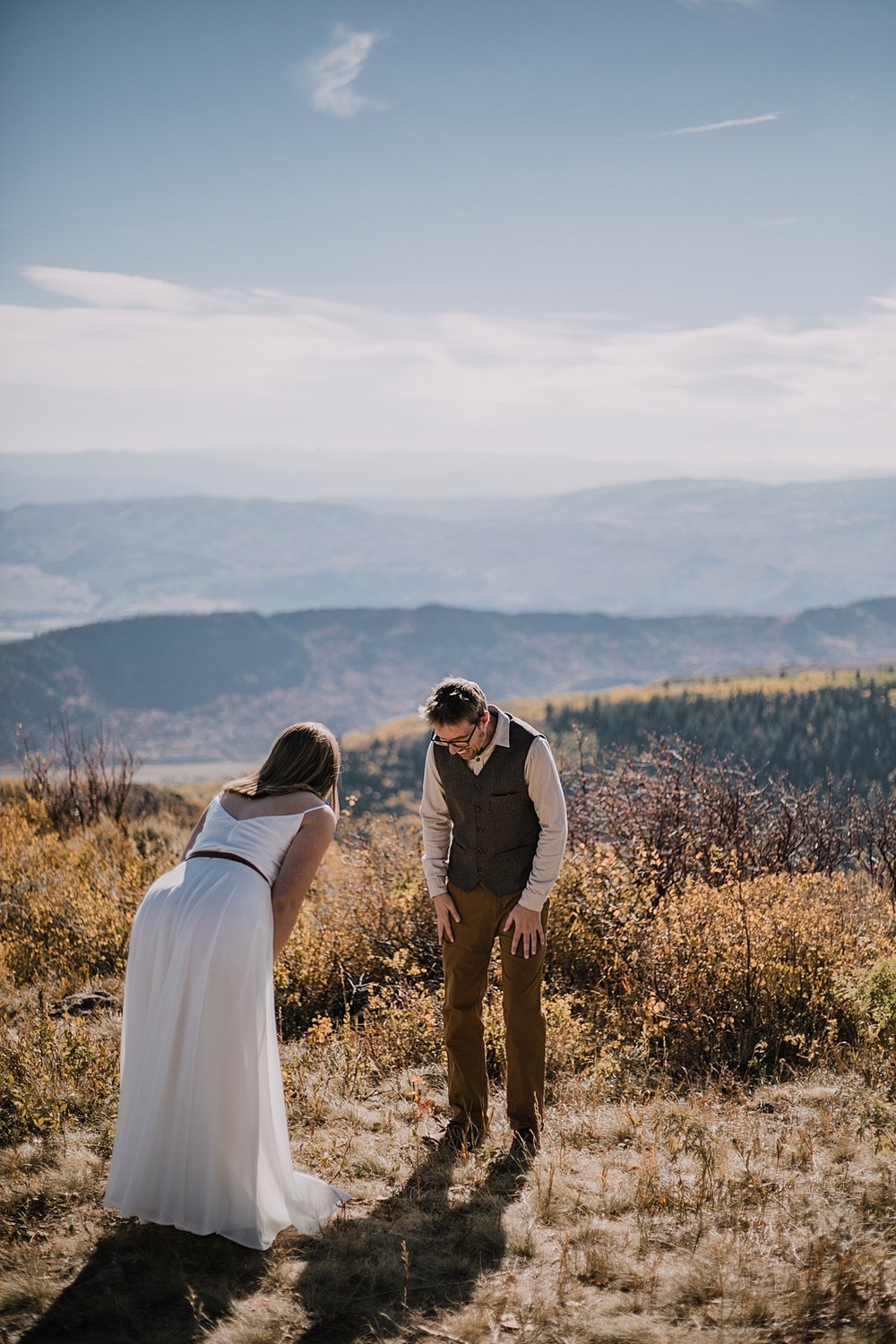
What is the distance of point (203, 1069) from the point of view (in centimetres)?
333

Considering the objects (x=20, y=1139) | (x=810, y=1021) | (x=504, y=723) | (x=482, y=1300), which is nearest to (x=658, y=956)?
(x=810, y=1021)

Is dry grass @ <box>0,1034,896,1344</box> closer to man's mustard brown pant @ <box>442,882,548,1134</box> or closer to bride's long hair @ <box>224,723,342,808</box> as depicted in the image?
man's mustard brown pant @ <box>442,882,548,1134</box>

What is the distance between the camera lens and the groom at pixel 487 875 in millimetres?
4000

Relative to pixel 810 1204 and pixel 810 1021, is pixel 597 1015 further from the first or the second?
pixel 810 1204

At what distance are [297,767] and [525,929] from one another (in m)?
1.10

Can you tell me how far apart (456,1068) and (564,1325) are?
52.6 inches

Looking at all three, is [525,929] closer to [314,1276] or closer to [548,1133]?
[548,1133]

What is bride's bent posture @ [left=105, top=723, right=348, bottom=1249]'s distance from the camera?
3342mm

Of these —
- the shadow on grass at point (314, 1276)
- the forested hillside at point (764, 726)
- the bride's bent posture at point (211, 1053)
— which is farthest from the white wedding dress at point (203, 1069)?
the forested hillside at point (764, 726)

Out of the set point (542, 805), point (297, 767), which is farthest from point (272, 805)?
point (542, 805)

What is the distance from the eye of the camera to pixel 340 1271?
3268 mm

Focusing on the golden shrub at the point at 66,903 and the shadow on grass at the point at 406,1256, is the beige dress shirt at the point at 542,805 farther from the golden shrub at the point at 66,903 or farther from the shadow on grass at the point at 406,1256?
the golden shrub at the point at 66,903

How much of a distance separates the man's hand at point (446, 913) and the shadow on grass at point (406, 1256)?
0.88 meters

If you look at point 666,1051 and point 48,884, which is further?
point 48,884
